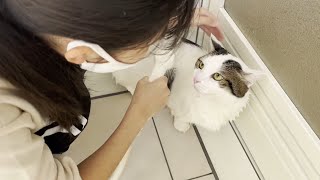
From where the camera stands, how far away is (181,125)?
1.07 metres

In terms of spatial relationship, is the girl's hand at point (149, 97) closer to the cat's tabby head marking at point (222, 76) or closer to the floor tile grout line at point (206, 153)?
the cat's tabby head marking at point (222, 76)

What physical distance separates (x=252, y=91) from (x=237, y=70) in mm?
113

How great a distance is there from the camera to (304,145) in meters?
0.78

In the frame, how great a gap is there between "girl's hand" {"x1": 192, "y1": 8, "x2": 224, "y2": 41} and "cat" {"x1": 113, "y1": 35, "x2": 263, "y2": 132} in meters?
0.03

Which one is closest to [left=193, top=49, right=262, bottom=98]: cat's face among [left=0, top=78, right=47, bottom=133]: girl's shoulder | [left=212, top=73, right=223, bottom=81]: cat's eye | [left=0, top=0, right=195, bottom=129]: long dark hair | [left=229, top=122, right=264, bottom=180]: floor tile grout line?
[left=212, top=73, right=223, bottom=81]: cat's eye

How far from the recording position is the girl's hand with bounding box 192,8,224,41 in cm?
83

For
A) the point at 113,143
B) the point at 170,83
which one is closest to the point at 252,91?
the point at 170,83

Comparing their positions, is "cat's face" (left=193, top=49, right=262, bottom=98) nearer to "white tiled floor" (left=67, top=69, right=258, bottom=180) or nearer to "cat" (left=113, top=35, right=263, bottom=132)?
"cat" (left=113, top=35, right=263, bottom=132)

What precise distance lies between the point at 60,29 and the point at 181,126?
691mm

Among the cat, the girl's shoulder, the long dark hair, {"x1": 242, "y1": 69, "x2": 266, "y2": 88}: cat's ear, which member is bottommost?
the cat

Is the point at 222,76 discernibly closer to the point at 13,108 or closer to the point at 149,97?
the point at 149,97

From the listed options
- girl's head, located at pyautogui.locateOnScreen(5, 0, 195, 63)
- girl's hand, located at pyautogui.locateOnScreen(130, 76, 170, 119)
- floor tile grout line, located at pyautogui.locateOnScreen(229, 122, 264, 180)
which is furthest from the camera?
floor tile grout line, located at pyautogui.locateOnScreen(229, 122, 264, 180)

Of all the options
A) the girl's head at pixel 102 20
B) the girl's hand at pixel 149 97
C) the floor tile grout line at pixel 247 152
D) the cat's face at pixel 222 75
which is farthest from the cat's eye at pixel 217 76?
the girl's head at pixel 102 20

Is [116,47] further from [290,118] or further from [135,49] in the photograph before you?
[290,118]
